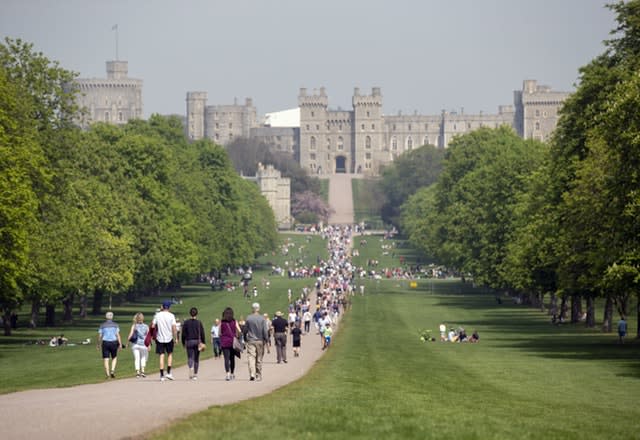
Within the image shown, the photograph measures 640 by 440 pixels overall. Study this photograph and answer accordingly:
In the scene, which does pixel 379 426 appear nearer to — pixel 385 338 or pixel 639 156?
pixel 639 156

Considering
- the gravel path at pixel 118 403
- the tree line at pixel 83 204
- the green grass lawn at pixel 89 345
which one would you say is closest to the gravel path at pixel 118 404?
the gravel path at pixel 118 403

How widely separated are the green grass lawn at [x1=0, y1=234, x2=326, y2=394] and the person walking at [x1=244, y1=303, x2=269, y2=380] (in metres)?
3.18

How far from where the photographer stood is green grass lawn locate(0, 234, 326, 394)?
30.2 metres

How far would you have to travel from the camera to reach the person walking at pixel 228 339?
2692 centimetres

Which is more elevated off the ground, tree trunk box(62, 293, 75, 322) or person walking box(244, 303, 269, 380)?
person walking box(244, 303, 269, 380)

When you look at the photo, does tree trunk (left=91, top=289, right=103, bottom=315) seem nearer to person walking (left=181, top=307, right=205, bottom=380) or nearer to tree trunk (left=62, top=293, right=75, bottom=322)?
tree trunk (left=62, top=293, right=75, bottom=322)

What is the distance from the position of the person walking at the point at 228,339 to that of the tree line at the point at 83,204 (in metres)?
13.7

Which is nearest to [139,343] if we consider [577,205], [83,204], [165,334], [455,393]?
[165,334]

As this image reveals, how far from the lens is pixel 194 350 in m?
27.2

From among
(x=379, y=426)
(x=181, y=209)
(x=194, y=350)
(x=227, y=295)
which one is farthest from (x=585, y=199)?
(x=227, y=295)

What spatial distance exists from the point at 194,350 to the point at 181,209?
55917 millimetres

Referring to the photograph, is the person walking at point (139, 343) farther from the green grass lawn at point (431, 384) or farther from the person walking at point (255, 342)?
the person walking at point (255, 342)

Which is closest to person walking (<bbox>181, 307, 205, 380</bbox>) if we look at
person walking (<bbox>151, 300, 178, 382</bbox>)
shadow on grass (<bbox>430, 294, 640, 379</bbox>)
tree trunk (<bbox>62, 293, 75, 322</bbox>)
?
person walking (<bbox>151, 300, 178, 382</bbox>)

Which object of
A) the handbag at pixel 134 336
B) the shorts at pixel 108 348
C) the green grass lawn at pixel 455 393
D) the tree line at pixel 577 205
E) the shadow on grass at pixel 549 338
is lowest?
the shadow on grass at pixel 549 338
